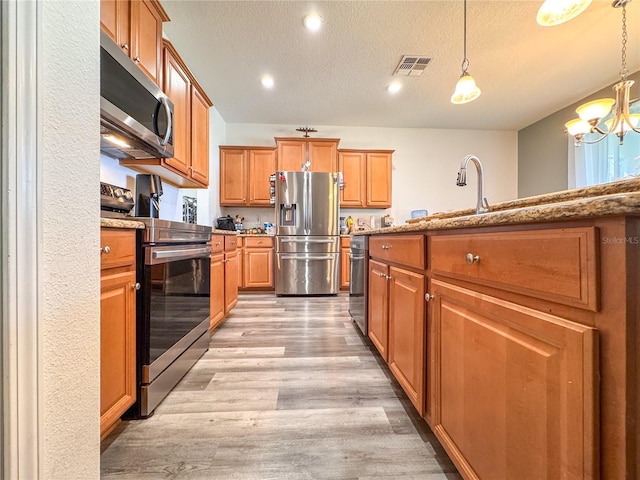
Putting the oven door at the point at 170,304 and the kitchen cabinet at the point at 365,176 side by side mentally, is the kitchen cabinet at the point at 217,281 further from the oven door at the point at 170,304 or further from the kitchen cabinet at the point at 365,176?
the kitchen cabinet at the point at 365,176

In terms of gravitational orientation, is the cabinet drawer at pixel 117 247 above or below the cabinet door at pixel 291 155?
below

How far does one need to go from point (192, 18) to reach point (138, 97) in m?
1.33

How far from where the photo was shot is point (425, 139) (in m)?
4.67

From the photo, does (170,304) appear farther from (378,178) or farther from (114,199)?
(378,178)

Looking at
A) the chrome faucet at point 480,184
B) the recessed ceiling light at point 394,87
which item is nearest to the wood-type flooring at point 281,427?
the chrome faucet at point 480,184

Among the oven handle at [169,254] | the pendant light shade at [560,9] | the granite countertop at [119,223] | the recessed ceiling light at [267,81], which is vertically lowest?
the oven handle at [169,254]

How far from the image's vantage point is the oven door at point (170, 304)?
3.85ft

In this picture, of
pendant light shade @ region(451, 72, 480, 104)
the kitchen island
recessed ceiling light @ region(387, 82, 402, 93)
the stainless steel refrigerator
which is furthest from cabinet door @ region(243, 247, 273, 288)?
the kitchen island

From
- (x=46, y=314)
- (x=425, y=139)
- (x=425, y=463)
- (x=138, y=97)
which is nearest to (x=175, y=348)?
(x=46, y=314)

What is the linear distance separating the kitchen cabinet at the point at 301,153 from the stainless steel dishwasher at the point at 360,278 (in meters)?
2.11

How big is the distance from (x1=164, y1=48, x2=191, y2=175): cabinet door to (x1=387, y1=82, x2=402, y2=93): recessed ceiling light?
2274 mm

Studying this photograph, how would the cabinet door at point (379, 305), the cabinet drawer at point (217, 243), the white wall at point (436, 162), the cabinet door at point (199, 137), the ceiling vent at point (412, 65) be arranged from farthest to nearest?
the white wall at point (436, 162) → the ceiling vent at point (412, 65) → the cabinet door at point (199, 137) → the cabinet drawer at point (217, 243) → the cabinet door at point (379, 305)

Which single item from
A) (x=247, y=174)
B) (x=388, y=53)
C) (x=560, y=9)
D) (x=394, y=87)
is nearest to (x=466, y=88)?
(x=560, y=9)

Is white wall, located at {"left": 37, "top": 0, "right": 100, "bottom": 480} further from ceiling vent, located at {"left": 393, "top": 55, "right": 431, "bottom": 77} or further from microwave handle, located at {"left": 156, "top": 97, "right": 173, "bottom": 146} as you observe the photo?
ceiling vent, located at {"left": 393, "top": 55, "right": 431, "bottom": 77}
